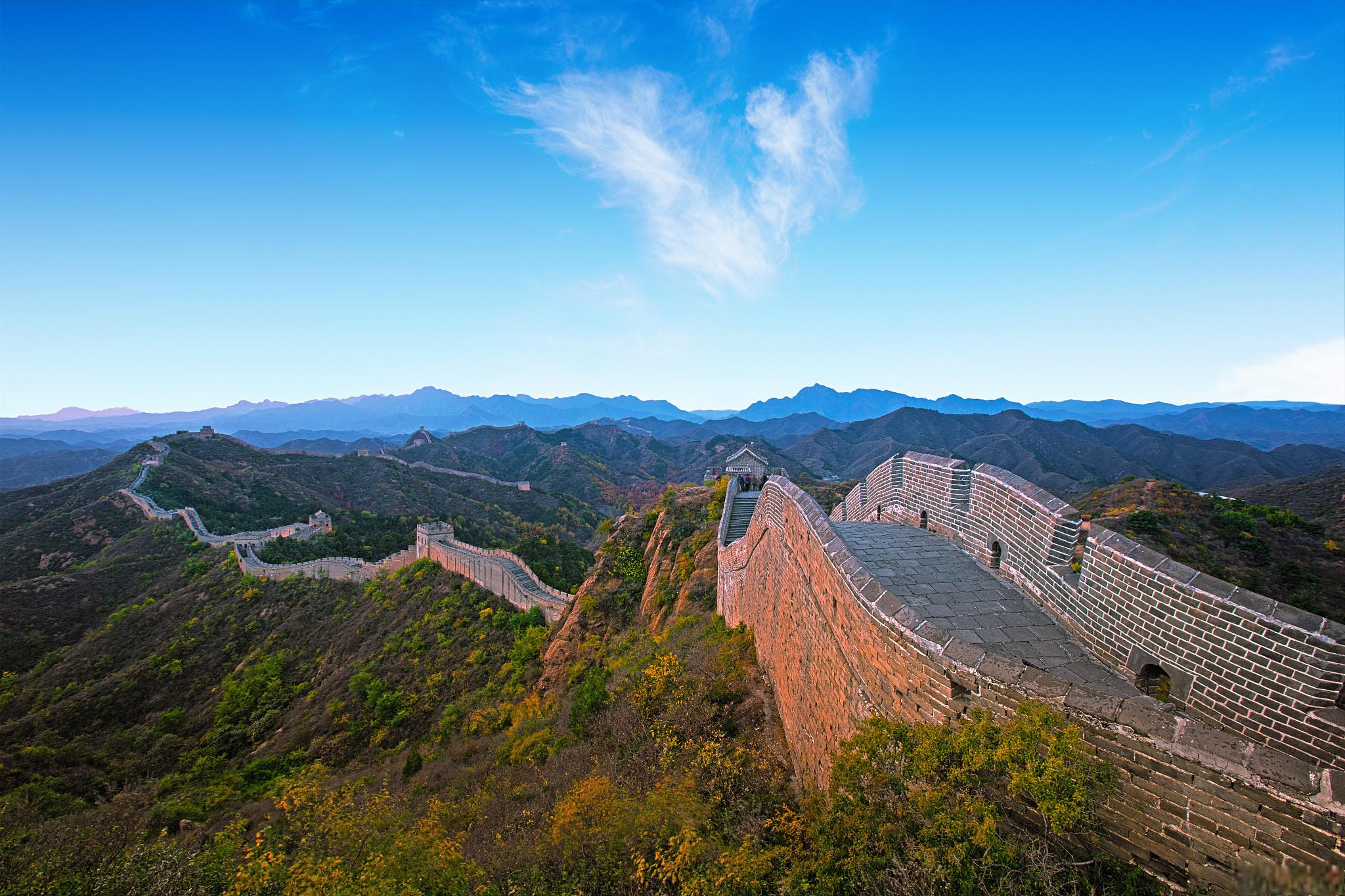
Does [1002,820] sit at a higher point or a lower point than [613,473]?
higher

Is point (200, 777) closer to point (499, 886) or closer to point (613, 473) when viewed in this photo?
point (499, 886)

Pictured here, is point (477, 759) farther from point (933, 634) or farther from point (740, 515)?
point (933, 634)

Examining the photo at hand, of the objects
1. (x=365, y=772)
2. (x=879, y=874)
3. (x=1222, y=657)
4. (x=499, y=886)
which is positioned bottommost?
(x=365, y=772)

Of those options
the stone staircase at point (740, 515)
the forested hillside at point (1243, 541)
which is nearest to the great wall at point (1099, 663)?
the stone staircase at point (740, 515)

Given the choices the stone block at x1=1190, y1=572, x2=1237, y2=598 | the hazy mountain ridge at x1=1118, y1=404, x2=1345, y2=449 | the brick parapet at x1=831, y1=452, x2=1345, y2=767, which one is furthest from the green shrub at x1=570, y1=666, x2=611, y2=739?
the hazy mountain ridge at x1=1118, y1=404, x2=1345, y2=449

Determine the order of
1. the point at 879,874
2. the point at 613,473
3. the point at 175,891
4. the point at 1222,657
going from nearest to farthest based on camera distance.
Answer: the point at 879,874, the point at 1222,657, the point at 175,891, the point at 613,473

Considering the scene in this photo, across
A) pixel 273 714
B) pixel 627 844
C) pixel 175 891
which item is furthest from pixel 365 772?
pixel 627 844

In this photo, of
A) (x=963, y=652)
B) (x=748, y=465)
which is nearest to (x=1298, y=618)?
(x=963, y=652)
